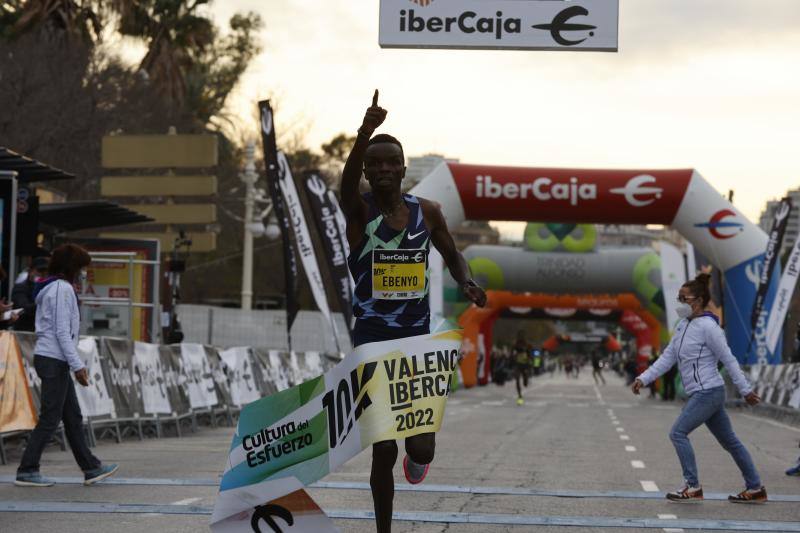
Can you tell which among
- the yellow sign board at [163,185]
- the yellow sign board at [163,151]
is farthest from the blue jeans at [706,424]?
the yellow sign board at [163,151]

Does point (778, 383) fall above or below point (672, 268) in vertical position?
below

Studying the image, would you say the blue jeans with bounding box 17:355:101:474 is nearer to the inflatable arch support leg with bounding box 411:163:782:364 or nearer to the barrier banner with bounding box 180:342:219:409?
the barrier banner with bounding box 180:342:219:409

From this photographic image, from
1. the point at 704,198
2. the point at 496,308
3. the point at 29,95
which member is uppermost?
the point at 29,95

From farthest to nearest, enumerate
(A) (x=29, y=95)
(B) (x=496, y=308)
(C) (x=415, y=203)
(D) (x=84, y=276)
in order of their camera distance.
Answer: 1. (B) (x=496, y=308)
2. (A) (x=29, y=95)
3. (D) (x=84, y=276)
4. (C) (x=415, y=203)

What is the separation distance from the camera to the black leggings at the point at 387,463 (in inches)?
252

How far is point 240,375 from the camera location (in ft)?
71.5

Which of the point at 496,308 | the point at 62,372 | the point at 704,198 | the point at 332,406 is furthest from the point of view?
the point at 496,308

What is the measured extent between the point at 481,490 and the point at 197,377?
9.63m

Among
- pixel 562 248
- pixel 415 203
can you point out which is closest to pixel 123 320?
pixel 415 203

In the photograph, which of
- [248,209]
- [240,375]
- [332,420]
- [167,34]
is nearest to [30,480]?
[332,420]

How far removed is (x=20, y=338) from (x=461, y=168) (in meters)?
17.0

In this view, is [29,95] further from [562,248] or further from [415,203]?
[415,203]

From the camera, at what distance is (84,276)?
2175 cm

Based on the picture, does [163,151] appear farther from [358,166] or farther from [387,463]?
[387,463]
